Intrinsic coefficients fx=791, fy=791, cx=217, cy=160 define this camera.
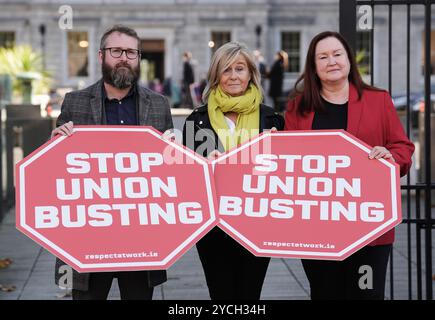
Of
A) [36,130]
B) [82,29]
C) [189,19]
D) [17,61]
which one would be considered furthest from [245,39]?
[36,130]

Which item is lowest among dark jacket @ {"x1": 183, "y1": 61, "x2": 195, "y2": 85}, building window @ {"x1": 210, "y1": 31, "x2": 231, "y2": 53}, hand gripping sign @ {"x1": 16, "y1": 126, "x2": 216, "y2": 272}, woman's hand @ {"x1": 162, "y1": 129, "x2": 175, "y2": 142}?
hand gripping sign @ {"x1": 16, "y1": 126, "x2": 216, "y2": 272}

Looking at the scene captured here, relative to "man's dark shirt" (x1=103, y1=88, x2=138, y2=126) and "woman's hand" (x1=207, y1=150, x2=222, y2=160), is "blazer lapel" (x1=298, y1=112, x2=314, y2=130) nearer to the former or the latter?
"woman's hand" (x1=207, y1=150, x2=222, y2=160)

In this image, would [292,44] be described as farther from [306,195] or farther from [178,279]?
[306,195]

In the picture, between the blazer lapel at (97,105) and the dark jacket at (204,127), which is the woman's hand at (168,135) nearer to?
the dark jacket at (204,127)

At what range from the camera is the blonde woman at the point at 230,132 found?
386cm

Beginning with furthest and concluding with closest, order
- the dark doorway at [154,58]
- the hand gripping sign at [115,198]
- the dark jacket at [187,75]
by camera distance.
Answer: the dark doorway at [154,58] → the dark jacket at [187,75] → the hand gripping sign at [115,198]

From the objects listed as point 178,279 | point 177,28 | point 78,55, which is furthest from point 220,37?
point 178,279

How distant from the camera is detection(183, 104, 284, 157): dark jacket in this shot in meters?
3.88

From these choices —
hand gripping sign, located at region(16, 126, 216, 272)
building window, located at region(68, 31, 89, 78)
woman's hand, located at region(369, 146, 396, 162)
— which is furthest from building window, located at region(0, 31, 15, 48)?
woman's hand, located at region(369, 146, 396, 162)

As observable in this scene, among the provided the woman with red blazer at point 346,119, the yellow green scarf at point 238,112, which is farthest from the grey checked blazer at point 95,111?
A: the woman with red blazer at point 346,119

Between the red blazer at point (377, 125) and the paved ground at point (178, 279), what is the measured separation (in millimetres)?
2391

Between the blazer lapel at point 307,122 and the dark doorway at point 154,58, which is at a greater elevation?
the dark doorway at point 154,58
